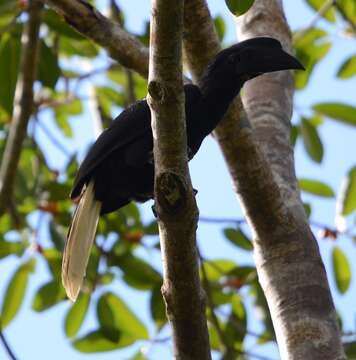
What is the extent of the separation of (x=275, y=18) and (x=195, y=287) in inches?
89.3

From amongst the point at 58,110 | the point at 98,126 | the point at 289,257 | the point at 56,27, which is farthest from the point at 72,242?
the point at 58,110

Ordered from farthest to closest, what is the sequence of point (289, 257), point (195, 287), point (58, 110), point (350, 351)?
point (58, 110), point (350, 351), point (289, 257), point (195, 287)

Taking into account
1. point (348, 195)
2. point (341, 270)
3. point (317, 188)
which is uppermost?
point (317, 188)

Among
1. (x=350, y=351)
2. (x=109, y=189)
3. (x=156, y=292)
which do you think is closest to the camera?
(x=109, y=189)

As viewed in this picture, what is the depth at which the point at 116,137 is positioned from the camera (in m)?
3.99

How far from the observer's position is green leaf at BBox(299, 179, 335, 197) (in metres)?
5.03

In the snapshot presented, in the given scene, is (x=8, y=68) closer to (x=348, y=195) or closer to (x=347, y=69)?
(x=348, y=195)

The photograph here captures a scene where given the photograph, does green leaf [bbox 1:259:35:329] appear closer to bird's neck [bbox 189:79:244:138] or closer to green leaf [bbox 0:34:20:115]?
green leaf [bbox 0:34:20:115]

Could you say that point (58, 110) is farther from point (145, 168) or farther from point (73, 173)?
point (145, 168)

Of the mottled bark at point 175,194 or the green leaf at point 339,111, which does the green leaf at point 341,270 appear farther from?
the mottled bark at point 175,194

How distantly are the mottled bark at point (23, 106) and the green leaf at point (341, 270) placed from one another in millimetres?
1713

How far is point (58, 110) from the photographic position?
6340 mm

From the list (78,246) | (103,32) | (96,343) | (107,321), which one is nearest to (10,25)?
(103,32)

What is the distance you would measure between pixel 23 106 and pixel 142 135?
2.21 feet
